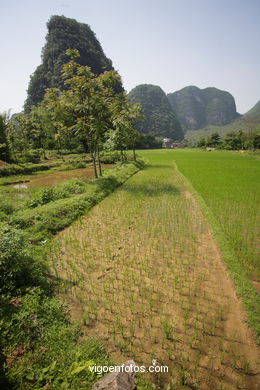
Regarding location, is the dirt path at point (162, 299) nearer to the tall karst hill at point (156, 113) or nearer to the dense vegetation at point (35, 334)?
the dense vegetation at point (35, 334)

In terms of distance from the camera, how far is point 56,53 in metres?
71.8

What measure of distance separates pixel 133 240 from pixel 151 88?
531ft

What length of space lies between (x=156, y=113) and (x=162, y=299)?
466ft

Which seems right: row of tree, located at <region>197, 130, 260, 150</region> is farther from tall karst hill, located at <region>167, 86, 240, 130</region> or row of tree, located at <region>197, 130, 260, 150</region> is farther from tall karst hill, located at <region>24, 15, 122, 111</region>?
tall karst hill, located at <region>167, 86, 240, 130</region>

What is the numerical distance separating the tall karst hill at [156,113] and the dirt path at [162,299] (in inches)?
4536

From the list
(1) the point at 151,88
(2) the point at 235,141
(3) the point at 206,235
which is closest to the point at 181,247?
(3) the point at 206,235

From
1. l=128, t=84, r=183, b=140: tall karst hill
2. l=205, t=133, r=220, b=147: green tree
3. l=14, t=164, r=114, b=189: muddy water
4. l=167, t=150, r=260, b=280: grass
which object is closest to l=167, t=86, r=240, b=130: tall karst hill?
l=128, t=84, r=183, b=140: tall karst hill

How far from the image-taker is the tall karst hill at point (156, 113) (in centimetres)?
12638

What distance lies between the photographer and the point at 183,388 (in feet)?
8.12

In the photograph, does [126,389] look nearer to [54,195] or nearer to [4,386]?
[4,386]

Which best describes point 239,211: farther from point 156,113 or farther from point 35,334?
point 156,113

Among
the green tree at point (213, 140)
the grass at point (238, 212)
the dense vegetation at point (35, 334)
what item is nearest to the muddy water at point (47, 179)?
the grass at point (238, 212)

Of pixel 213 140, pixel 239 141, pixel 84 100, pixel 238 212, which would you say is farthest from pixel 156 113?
pixel 238 212

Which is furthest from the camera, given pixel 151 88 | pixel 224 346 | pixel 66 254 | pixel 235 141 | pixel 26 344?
pixel 151 88
